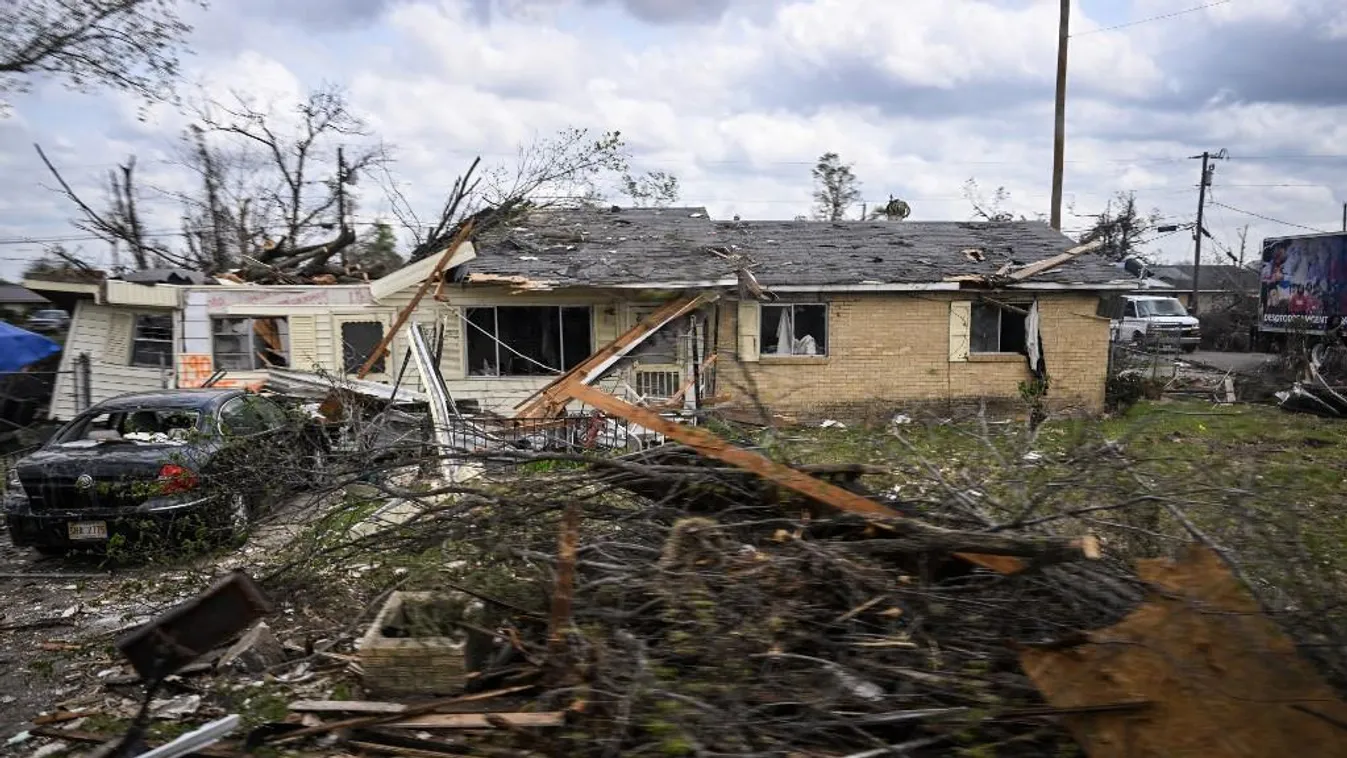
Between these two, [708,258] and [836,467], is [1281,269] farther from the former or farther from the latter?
[836,467]

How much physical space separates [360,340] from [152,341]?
3.37 metres

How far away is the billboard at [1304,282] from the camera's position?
60.0ft

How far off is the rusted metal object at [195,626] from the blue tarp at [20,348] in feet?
43.8

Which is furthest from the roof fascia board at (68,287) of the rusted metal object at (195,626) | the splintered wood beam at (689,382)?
the rusted metal object at (195,626)

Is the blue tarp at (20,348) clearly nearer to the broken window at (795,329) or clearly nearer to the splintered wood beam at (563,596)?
the broken window at (795,329)

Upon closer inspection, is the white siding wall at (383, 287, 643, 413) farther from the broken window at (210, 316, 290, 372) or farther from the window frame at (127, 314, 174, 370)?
the window frame at (127, 314, 174, 370)

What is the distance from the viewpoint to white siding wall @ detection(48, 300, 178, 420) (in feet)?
45.0

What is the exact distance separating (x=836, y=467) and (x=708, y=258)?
10213 mm

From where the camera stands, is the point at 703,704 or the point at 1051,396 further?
the point at 1051,396

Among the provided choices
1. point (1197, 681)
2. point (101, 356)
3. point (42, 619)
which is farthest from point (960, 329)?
point (101, 356)

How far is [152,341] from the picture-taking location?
13898 mm

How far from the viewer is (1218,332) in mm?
28078

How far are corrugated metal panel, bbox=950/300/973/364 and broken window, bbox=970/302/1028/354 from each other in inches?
6.8

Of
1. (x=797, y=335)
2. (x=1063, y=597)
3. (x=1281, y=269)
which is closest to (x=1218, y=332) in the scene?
(x=1281, y=269)
